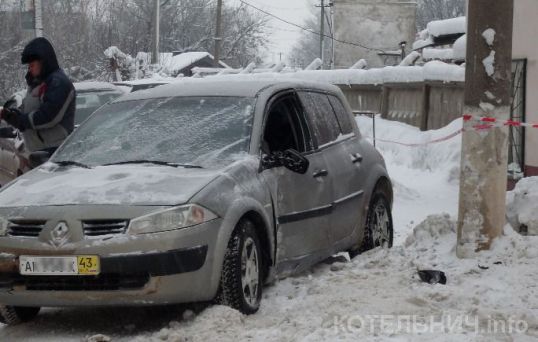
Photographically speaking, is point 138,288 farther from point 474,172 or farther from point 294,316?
point 474,172

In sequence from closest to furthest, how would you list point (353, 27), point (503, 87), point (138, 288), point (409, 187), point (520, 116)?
point (138, 288)
point (503, 87)
point (520, 116)
point (409, 187)
point (353, 27)

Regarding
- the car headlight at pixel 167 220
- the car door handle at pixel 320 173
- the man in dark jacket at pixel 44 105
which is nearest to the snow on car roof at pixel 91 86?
the man in dark jacket at pixel 44 105

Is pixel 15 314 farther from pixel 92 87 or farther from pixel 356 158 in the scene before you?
pixel 92 87

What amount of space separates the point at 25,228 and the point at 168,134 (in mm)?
1366

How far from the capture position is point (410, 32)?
54250 mm

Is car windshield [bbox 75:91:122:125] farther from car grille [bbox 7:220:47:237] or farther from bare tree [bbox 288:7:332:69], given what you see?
bare tree [bbox 288:7:332:69]

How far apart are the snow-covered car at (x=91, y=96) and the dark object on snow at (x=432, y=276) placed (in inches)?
276

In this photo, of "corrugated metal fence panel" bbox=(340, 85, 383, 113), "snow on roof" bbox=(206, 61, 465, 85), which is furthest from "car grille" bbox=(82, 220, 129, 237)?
"corrugated metal fence panel" bbox=(340, 85, 383, 113)

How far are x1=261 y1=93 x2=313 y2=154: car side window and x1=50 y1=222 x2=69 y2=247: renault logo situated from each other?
2.03 metres

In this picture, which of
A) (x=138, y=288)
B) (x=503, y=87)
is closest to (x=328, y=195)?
(x=503, y=87)

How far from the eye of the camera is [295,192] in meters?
6.49

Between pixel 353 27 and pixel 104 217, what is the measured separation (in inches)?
1952

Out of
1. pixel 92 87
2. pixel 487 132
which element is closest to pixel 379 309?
pixel 487 132

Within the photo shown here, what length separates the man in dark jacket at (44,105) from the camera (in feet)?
25.3
